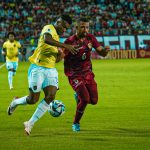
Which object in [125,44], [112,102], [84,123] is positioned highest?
[84,123]

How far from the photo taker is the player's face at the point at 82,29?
40.3 ft

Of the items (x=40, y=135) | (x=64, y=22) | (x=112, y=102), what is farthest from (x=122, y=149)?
(x=112, y=102)

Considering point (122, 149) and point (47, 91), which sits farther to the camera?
point (47, 91)

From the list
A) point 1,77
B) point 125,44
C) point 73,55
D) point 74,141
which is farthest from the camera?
point 125,44

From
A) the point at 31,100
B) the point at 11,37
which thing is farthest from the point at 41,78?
the point at 11,37

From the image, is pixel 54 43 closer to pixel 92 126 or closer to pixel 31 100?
pixel 31 100

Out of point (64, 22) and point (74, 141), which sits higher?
point (64, 22)

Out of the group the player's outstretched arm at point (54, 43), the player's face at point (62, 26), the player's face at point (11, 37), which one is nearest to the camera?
the player's outstretched arm at point (54, 43)

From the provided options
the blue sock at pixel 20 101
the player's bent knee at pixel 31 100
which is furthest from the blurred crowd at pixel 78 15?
the player's bent knee at pixel 31 100

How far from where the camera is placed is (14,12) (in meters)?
52.2

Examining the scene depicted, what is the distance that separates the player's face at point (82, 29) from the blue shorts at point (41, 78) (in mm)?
1124

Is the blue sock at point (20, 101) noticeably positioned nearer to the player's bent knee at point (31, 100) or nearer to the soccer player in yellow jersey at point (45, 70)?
the player's bent knee at point (31, 100)

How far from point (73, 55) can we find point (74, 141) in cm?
238

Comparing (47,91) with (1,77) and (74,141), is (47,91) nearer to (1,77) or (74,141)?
(74,141)
